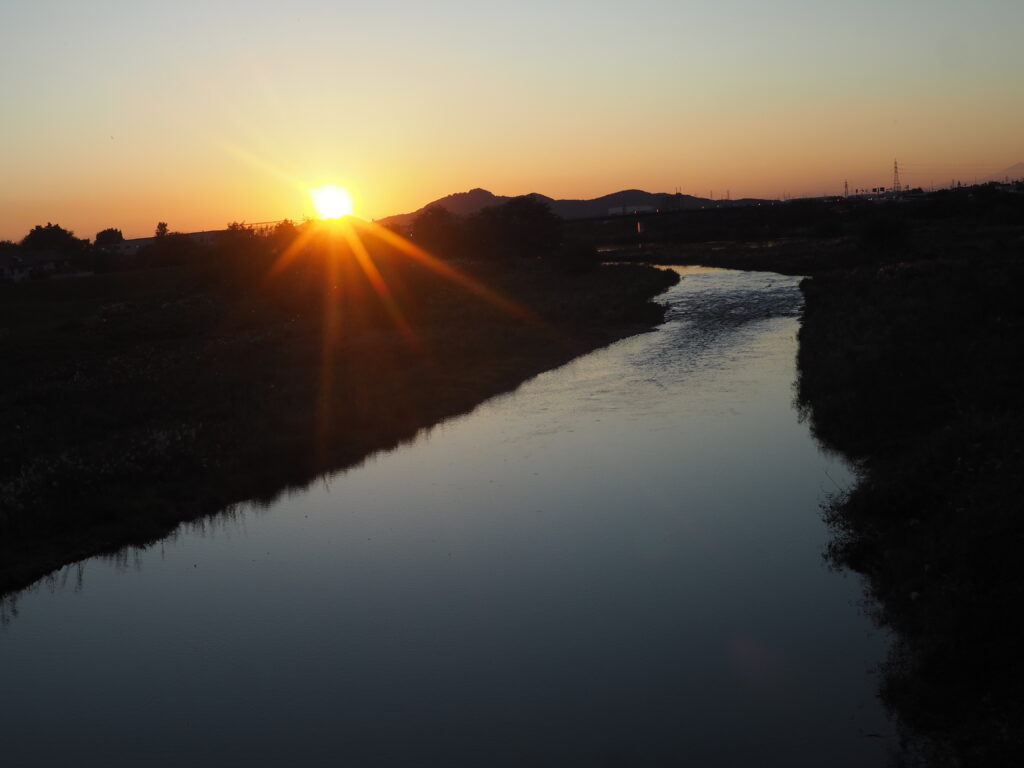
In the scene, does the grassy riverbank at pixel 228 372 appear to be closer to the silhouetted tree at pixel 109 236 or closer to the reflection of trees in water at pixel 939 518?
the reflection of trees in water at pixel 939 518

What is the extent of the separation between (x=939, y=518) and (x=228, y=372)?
23426 millimetres

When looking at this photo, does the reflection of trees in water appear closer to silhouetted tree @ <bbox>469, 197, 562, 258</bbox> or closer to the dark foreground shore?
the dark foreground shore

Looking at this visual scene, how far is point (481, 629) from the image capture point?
1289 centimetres

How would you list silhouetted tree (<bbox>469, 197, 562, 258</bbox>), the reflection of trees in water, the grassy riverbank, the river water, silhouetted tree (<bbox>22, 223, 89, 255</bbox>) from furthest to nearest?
silhouetted tree (<bbox>22, 223, 89, 255</bbox>)
silhouetted tree (<bbox>469, 197, 562, 258</bbox>)
the grassy riverbank
the river water
the reflection of trees in water

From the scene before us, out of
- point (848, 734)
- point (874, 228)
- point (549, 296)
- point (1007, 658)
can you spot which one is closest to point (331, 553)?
point (848, 734)

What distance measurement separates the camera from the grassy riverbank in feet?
59.9

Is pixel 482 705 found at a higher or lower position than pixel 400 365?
lower

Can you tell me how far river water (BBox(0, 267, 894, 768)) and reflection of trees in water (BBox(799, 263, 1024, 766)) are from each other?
1.71 feet

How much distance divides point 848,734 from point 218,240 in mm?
60172

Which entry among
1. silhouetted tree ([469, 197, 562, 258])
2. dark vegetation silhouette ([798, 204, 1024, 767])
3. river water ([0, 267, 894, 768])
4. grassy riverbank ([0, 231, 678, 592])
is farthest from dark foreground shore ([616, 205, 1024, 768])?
silhouetted tree ([469, 197, 562, 258])

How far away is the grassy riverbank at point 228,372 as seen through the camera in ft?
59.9

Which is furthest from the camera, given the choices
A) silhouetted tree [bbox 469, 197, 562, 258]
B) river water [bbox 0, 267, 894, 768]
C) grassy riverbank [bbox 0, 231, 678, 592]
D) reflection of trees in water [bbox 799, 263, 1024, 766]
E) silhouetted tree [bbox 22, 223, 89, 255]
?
silhouetted tree [bbox 22, 223, 89, 255]

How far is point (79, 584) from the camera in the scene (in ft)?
50.0

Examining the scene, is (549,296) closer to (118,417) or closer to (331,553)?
(118,417)
